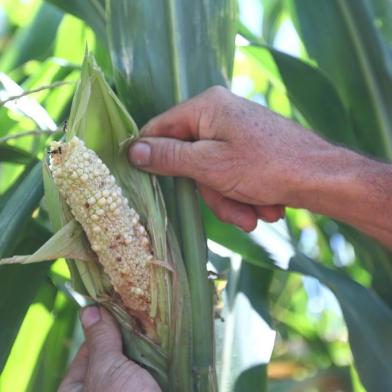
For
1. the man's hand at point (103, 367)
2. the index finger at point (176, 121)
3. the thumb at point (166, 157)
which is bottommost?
the man's hand at point (103, 367)

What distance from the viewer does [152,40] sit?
3.51ft

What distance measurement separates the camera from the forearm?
106cm

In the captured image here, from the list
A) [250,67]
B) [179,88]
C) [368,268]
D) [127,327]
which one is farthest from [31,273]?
[250,67]

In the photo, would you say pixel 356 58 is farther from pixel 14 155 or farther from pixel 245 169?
pixel 14 155

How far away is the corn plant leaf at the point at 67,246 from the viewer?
83cm

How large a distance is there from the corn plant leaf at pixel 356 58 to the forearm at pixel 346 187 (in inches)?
10.6

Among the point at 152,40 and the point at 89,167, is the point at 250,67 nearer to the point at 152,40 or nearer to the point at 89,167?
the point at 152,40

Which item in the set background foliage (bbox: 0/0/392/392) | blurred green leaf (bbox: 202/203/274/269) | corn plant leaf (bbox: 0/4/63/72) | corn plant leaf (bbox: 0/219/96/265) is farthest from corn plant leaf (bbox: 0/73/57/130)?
corn plant leaf (bbox: 0/4/63/72)

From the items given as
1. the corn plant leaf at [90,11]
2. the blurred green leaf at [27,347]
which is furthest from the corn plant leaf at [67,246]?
the corn plant leaf at [90,11]

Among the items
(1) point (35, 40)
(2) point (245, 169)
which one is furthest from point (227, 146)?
(1) point (35, 40)

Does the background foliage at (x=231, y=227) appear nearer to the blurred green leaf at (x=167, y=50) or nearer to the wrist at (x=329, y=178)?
the blurred green leaf at (x=167, y=50)

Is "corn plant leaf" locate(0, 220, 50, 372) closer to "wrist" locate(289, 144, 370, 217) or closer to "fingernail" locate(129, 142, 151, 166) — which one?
"fingernail" locate(129, 142, 151, 166)

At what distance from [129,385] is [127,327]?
93mm

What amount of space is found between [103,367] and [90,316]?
0.26 feet
